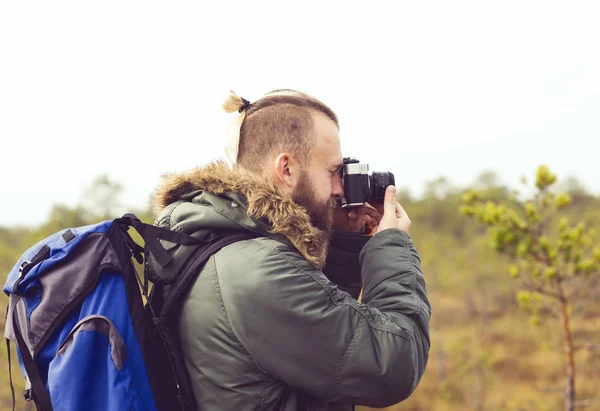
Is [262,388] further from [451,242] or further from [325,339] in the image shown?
[451,242]

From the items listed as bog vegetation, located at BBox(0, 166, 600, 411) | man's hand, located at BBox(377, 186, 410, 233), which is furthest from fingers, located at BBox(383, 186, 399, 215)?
bog vegetation, located at BBox(0, 166, 600, 411)

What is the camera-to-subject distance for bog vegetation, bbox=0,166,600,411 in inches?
180

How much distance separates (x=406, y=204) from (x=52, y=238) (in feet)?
66.2

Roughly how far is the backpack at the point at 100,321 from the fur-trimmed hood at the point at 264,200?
0.27 feet

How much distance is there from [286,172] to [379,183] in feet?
1.16

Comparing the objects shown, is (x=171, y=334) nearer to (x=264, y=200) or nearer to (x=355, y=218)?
(x=264, y=200)

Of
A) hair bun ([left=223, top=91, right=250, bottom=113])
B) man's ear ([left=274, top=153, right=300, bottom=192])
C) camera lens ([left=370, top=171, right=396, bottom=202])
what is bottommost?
camera lens ([left=370, top=171, right=396, bottom=202])

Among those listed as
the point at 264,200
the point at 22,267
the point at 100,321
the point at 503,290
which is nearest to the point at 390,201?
the point at 264,200

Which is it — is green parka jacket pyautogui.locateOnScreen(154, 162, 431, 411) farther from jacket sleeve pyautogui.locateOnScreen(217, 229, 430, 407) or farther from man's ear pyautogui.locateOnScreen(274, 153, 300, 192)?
man's ear pyautogui.locateOnScreen(274, 153, 300, 192)

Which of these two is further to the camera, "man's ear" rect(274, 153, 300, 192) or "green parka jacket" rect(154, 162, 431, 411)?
"man's ear" rect(274, 153, 300, 192)

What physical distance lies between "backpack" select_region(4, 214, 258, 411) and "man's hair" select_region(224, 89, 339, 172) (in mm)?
326

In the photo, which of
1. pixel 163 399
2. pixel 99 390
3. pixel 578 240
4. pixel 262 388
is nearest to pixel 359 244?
pixel 262 388

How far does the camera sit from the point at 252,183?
1518mm

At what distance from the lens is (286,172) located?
5.41ft
